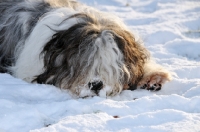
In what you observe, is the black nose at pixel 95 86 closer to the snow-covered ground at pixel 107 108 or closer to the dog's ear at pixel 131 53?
the snow-covered ground at pixel 107 108

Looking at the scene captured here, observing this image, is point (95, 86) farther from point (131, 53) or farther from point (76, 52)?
point (131, 53)

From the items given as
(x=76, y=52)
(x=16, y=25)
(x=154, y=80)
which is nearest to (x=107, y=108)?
(x=76, y=52)

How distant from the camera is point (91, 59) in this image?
4.15 meters

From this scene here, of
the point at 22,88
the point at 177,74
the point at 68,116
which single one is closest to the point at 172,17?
the point at 177,74

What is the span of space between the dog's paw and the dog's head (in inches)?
5.8

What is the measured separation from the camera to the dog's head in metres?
4.14

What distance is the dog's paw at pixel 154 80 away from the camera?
15.0ft

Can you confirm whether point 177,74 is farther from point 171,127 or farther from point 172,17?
point 172,17

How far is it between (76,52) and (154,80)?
84cm

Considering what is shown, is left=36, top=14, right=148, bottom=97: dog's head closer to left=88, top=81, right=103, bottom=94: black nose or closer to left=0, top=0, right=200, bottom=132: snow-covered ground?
left=88, top=81, right=103, bottom=94: black nose

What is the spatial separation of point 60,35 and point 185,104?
50.1 inches

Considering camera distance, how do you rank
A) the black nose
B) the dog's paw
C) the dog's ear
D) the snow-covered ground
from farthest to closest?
1. the dog's paw
2. the dog's ear
3. the black nose
4. the snow-covered ground

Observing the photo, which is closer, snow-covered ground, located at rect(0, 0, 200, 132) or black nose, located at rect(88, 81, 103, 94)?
snow-covered ground, located at rect(0, 0, 200, 132)

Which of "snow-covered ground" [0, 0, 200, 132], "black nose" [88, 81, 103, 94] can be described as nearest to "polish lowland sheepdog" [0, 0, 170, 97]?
→ "black nose" [88, 81, 103, 94]
